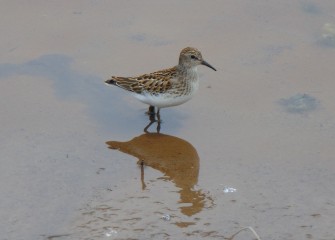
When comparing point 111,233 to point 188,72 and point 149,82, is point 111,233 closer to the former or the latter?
point 149,82

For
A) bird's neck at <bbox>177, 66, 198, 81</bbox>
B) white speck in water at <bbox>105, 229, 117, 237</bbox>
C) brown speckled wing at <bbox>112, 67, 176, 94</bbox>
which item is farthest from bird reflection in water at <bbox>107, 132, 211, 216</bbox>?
bird's neck at <bbox>177, 66, 198, 81</bbox>

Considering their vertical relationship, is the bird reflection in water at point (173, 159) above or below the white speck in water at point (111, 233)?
above

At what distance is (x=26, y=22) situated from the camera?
12047 millimetres

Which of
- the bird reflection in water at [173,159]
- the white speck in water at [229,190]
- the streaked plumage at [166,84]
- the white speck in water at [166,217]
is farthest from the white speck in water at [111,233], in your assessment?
the streaked plumage at [166,84]

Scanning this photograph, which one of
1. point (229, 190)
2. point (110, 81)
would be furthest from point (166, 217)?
point (110, 81)

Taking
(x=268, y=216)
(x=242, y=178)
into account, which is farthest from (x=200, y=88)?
(x=268, y=216)

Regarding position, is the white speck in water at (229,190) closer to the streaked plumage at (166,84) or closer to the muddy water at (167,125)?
the muddy water at (167,125)

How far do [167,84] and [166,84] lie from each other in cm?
1

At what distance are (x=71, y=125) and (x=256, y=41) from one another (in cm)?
359

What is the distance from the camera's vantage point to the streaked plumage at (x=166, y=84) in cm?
968

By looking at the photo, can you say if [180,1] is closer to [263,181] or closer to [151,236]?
[263,181]

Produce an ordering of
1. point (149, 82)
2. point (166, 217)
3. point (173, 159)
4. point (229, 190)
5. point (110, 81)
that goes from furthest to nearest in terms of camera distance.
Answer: point (110, 81) → point (149, 82) → point (173, 159) → point (229, 190) → point (166, 217)

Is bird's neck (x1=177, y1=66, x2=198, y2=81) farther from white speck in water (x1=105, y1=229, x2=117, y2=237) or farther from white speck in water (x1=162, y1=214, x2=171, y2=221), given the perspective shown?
white speck in water (x1=105, y1=229, x2=117, y2=237)

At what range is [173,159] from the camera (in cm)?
888
